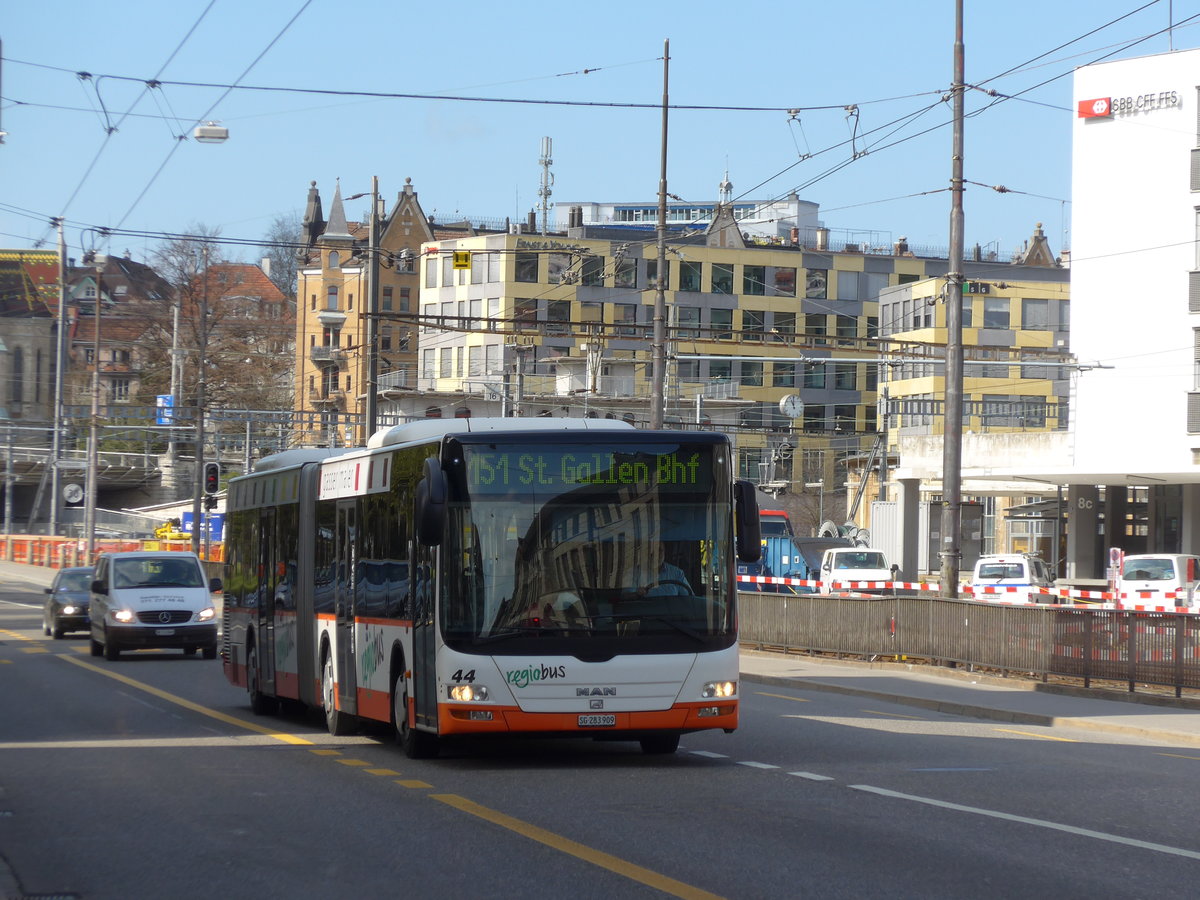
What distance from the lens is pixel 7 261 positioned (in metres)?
106

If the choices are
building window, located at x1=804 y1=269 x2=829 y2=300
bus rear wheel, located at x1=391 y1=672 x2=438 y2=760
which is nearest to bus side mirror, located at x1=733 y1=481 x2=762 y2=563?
bus rear wheel, located at x1=391 y1=672 x2=438 y2=760

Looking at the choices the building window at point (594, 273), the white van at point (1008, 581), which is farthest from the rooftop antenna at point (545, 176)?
the white van at point (1008, 581)

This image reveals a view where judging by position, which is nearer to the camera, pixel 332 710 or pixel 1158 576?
pixel 332 710

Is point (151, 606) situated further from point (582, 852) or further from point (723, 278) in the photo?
point (723, 278)

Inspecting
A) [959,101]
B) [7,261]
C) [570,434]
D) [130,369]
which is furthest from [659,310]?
[130,369]

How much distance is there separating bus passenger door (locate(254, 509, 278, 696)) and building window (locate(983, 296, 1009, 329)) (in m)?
78.1

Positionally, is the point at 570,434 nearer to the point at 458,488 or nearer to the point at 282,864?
the point at 458,488

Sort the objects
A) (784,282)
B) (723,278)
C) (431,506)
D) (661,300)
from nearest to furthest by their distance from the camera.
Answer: (431,506)
(661,300)
(723,278)
(784,282)

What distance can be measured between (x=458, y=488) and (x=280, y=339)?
111506mm

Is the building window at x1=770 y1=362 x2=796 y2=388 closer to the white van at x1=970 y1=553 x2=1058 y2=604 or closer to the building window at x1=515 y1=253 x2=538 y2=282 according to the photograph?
the building window at x1=515 y1=253 x2=538 y2=282

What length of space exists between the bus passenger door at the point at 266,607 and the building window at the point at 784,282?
9430 centimetres

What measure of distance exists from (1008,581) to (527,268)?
68814mm

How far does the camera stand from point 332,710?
16812 mm

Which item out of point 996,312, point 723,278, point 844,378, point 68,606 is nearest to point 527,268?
point 723,278
